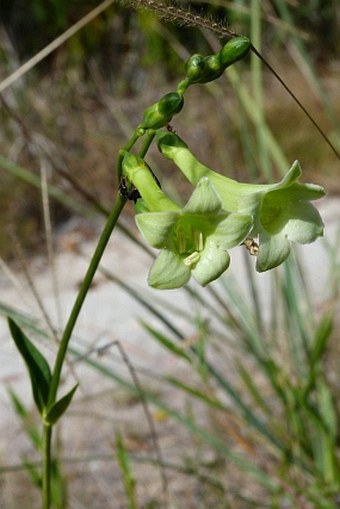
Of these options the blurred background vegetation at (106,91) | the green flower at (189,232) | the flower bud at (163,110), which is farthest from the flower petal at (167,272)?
the blurred background vegetation at (106,91)

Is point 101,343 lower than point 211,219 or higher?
higher

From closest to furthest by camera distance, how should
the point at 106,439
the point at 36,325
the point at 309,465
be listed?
1. the point at 36,325
2. the point at 309,465
3. the point at 106,439

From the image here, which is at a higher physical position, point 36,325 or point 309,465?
point 36,325

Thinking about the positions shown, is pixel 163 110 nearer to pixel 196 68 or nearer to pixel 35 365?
pixel 196 68

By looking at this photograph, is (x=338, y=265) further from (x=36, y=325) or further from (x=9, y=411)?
(x=9, y=411)

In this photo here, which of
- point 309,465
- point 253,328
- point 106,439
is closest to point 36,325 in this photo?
point 253,328

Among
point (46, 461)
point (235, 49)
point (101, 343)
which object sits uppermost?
point (101, 343)

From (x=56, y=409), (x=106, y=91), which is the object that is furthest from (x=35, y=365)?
(x=106, y=91)

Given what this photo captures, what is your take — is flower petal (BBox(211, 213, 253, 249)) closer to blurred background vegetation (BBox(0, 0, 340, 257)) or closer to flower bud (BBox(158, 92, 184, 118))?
flower bud (BBox(158, 92, 184, 118))
